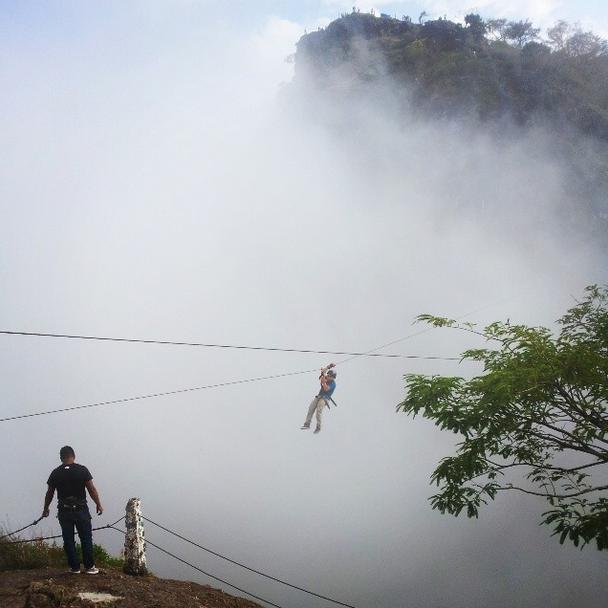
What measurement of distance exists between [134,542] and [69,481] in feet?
5.58

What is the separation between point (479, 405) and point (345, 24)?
71.7 meters

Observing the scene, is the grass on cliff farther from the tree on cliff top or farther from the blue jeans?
the tree on cliff top

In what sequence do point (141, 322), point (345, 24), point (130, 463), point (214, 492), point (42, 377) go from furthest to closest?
point (42, 377)
point (141, 322)
point (130, 463)
point (214, 492)
point (345, 24)

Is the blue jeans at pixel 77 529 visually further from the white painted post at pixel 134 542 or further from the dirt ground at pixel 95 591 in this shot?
the white painted post at pixel 134 542

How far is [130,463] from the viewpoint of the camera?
263ft

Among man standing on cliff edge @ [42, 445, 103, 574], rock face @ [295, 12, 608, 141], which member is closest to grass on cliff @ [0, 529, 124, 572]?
man standing on cliff edge @ [42, 445, 103, 574]

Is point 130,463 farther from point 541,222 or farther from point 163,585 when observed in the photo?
point 163,585

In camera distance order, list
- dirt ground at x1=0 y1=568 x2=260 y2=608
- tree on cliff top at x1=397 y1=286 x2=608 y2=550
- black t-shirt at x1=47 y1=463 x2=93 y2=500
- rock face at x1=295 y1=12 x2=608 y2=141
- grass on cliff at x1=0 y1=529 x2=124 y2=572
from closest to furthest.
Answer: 1. dirt ground at x1=0 y1=568 x2=260 y2=608
2. black t-shirt at x1=47 y1=463 x2=93 y2=500
3. tree on cliff top at x1=397 y1=286 x2=608 y2=550
4. grass on cliff at x1=0 y1=529 x2=124 y2=572
5. rock face at x1=295 y1=12 x2=608 y2=141

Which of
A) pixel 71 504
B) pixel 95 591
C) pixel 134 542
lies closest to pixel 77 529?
pixel 71 504

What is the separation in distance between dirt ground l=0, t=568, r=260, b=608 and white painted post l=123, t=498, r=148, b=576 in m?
0.14

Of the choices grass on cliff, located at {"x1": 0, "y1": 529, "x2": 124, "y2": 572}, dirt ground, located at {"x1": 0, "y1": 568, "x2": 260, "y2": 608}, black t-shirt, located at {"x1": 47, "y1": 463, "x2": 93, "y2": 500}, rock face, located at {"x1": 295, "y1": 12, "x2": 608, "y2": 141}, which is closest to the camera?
dirt ground, located at {"x1": 0, "y1": 568, "x2": 260, "y2": 608}

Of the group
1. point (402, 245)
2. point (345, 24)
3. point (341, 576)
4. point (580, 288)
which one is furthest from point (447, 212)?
point (341, 576)

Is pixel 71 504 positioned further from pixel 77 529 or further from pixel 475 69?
pixel 475 69

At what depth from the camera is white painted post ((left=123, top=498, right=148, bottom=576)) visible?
7020 mm
